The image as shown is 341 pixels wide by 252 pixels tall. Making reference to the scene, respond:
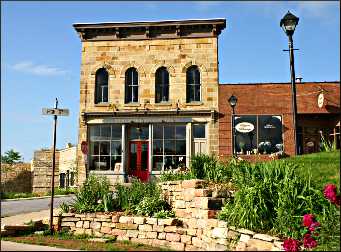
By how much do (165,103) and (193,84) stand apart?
75.6 inches

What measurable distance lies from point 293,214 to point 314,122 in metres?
15.8

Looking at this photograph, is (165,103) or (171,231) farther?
(165,103)

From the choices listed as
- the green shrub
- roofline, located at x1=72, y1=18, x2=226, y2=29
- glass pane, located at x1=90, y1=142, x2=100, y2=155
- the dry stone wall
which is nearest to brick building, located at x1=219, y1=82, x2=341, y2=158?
roofline, located at x1=72, y1=18, x2=226, y2=29

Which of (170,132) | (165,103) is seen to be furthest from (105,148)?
(165,103)

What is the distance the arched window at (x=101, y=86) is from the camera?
24.1 meters

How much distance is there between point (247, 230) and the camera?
8539mm

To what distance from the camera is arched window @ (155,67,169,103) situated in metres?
23.6

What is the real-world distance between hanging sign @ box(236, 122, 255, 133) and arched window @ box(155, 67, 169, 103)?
14.3 ft

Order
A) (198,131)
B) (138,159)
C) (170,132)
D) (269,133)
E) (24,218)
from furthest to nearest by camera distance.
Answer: (138,159), (170,132), (198,131), (269,133), (24,218)

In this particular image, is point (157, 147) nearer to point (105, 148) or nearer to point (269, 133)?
point (105, 148)

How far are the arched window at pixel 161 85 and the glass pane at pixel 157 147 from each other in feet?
7.65

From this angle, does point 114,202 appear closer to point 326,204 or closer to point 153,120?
point 326,204

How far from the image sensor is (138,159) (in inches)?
931

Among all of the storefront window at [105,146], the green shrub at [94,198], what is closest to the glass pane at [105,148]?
the storefront window at [105,146]
